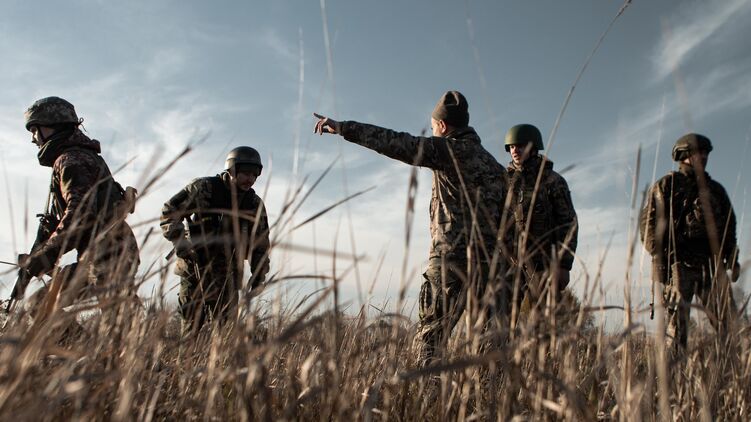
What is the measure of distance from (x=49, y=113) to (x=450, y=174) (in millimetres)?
2919

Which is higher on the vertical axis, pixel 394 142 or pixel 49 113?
pixel 49 113

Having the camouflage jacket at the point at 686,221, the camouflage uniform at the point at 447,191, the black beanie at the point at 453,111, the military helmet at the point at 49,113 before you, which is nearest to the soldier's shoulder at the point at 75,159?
the military helmet at the point at 49,113

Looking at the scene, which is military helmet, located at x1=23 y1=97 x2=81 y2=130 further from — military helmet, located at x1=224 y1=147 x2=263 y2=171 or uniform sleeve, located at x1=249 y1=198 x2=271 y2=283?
uniform sleeve, located at x1=249 y1=198 x2=271 y2=283

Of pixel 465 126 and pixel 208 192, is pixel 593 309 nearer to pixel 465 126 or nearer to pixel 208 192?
pixel 465 126

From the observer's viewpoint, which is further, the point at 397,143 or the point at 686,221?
the point at 686,221

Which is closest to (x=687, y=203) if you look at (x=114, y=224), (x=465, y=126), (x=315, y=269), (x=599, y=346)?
(x=465, y=126)

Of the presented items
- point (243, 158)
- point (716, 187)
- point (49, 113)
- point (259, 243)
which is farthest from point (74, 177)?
point (716, 187)

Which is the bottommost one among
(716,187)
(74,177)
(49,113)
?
(74,177)

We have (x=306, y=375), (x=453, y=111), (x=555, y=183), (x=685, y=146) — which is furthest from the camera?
(x=685, y=146)

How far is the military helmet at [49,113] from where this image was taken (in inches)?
168

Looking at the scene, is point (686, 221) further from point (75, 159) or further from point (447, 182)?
point (75, 159)

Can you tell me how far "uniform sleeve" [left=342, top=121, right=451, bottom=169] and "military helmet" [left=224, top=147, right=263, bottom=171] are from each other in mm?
1549

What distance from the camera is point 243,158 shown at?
5.05 metres

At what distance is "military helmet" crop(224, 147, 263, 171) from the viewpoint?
A: 5047 mm
